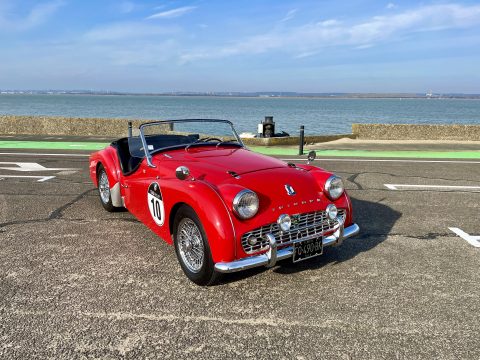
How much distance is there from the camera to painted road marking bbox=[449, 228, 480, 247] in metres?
4.78

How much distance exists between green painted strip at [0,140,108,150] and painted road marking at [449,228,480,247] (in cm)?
1226

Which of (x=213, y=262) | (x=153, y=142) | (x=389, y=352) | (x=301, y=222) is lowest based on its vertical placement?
(x=389, y=352)

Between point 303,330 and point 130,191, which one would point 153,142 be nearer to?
point 130,191

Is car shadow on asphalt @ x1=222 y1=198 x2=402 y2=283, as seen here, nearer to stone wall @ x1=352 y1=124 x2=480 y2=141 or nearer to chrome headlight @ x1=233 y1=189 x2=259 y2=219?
chrome headlight @ x1=233 y1=189 x2=259 y2=219

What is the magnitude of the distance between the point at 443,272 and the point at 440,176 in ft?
19.4

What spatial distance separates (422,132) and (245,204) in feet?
55.8

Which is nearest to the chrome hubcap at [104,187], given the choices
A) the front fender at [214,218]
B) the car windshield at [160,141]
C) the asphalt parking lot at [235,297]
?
the asphalt parking lot at [235,297]

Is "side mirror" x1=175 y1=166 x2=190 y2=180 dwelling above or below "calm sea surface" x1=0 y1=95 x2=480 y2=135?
above

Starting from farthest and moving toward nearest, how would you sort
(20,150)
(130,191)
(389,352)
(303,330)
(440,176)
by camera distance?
(20,150)
(440,176)
(130,191)
(303,330)
(389,352)

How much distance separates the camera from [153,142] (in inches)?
196

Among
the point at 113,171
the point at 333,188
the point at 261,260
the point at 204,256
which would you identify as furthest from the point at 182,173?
the point at 113,171

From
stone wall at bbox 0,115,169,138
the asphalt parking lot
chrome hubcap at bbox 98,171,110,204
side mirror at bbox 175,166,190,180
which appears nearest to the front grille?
the asphalt parking lot

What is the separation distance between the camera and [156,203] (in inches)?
165

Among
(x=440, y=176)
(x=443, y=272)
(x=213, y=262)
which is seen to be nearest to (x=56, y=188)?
(x=213, y=262)
